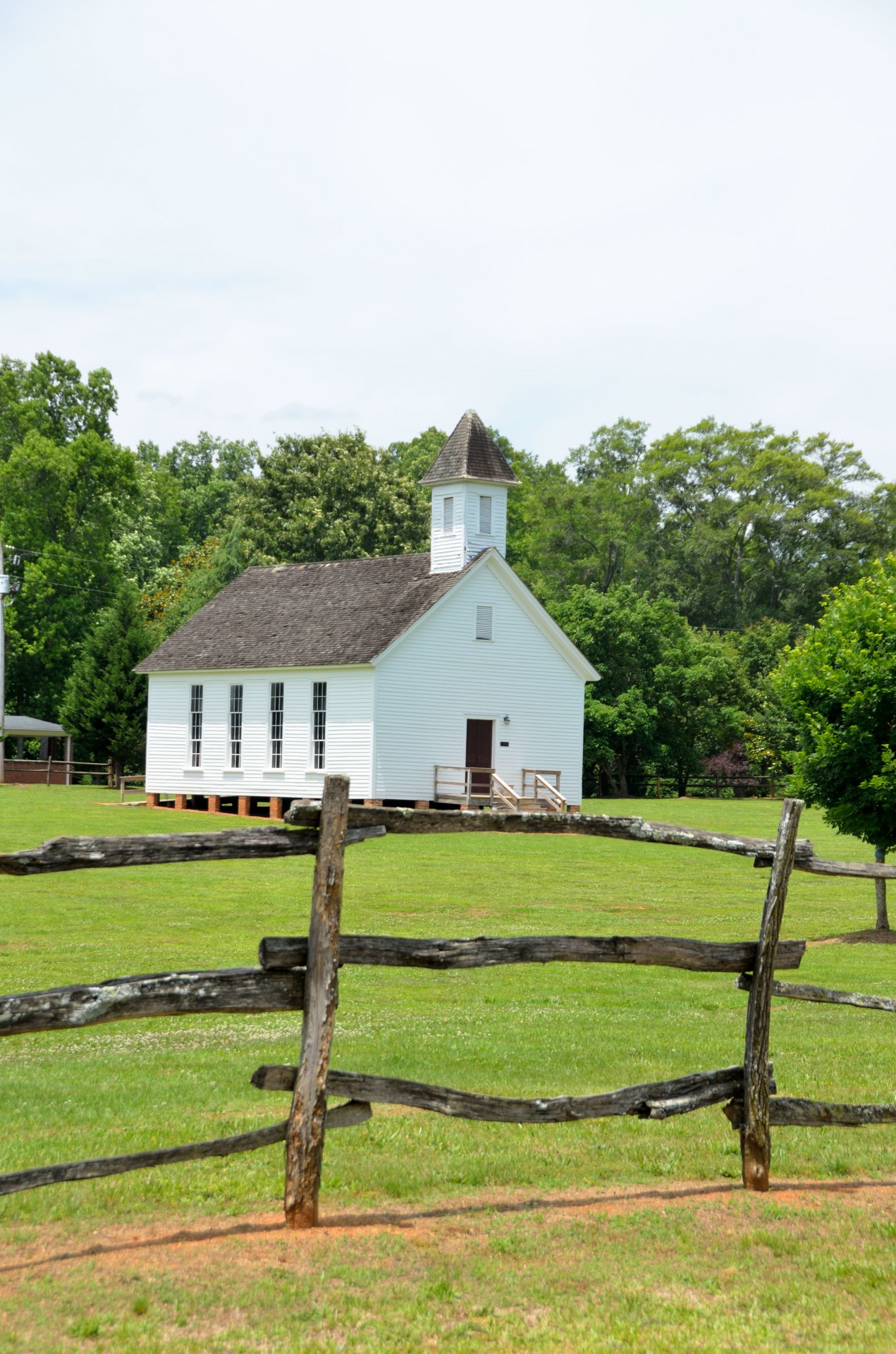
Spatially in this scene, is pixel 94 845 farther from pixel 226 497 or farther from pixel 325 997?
pixel 226 497

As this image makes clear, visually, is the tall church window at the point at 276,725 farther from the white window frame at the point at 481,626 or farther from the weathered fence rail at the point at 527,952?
the weathered fence rail at the point at 527,952

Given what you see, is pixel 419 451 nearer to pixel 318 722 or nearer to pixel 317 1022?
pixel 318 722

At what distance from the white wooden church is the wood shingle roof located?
0.26 ft

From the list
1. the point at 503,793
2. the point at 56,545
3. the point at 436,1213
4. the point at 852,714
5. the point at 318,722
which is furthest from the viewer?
the point at 56,545

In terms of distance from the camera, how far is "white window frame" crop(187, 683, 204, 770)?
45.7 metres

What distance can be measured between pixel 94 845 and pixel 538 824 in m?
2.34

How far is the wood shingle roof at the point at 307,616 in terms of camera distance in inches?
1639

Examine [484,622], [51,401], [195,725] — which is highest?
[51,401]

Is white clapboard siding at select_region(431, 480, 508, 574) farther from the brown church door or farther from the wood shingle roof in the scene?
the brown church door

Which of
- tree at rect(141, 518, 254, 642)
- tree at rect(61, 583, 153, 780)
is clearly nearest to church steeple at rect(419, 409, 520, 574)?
tree at rect(61, 583, 153, 780)

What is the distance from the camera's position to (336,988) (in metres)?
6.53

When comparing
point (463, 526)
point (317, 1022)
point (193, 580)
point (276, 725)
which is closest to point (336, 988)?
point (317, 1022)

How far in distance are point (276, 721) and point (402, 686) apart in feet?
16.0

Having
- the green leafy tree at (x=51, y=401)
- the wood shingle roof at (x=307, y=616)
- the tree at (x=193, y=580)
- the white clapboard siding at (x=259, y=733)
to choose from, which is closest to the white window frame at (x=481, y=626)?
the wood shingle roof at (x=307, y=616)
